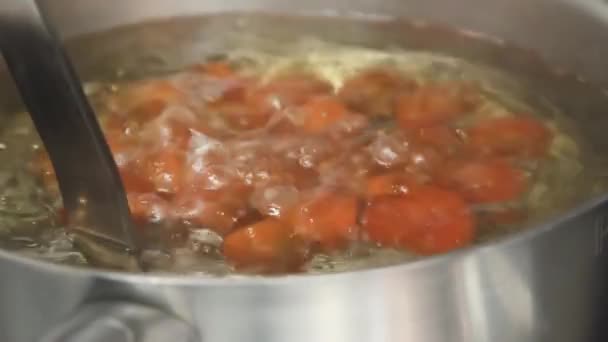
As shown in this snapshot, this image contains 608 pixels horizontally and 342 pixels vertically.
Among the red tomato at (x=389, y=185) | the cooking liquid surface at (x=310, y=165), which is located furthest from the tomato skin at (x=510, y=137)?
the red tomato at (x=389, y=185)

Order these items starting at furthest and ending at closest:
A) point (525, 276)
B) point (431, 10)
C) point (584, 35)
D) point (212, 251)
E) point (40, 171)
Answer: point (431, 10), point (584, 35), point (40, 171), point (212, 251), point (525, 276)

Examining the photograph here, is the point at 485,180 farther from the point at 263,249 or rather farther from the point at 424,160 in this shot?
the point at 263,249

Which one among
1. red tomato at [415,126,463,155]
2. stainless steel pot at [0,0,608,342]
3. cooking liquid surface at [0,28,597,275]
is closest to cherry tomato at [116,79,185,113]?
cooking liquid surface at [0,28,597,275]

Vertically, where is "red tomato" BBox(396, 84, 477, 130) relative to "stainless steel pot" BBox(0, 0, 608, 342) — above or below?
above

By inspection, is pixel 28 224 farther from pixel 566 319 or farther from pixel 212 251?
pixel 566 319

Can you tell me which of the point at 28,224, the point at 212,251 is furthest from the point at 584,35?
the point at 28,224

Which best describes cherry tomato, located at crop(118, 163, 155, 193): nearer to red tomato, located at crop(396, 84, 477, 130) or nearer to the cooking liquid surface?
the cooking liquid surface

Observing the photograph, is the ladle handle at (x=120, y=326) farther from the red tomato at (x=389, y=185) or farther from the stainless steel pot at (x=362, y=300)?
the red tomato at (x=389, y=185)
